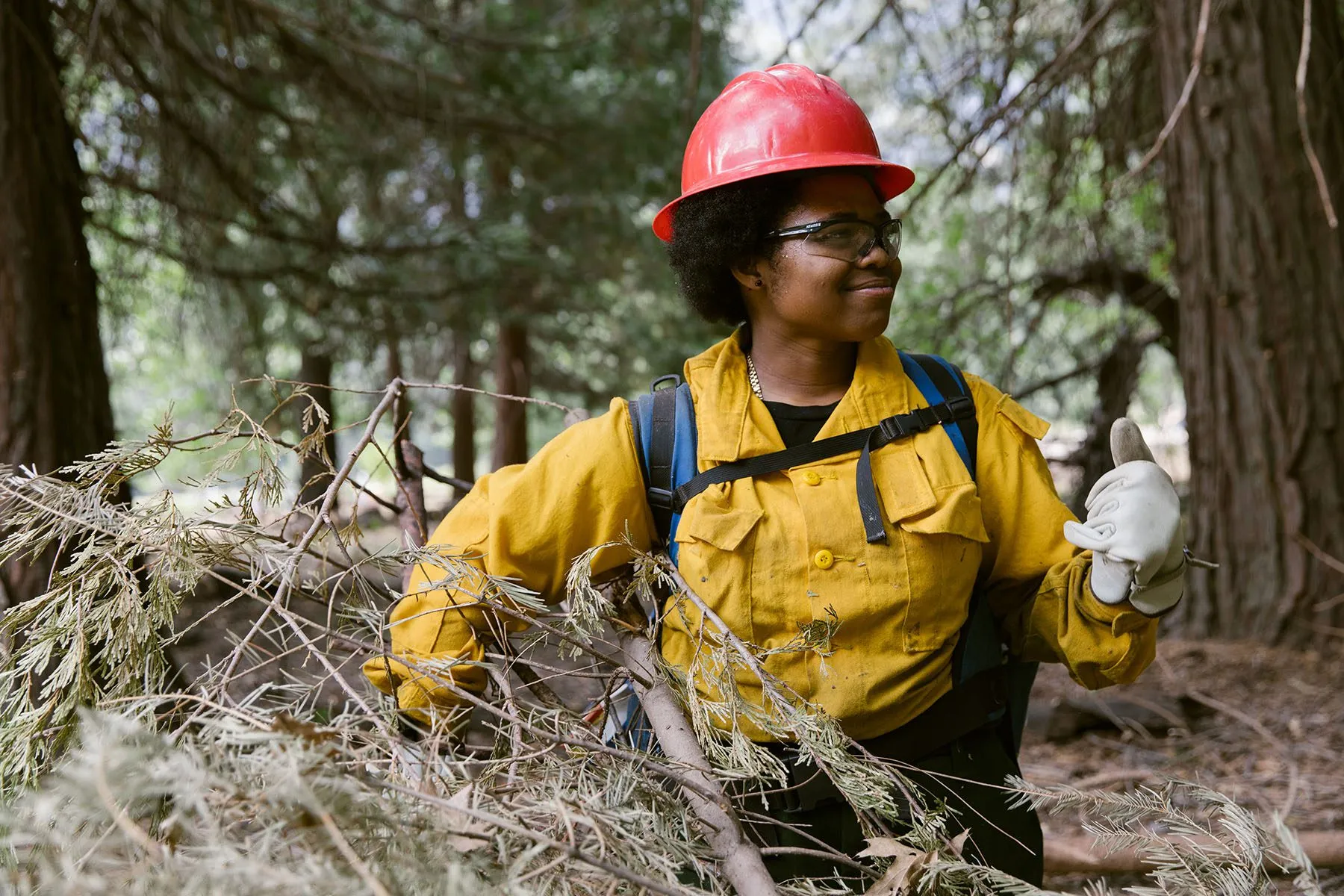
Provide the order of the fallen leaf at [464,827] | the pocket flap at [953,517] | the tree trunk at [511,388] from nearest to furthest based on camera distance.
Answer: the fallen leaf at [464,827] < the pocket flap at [953,517] < the tree trunk at [511,388]

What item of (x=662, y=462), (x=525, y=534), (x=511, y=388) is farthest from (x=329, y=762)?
(x=511, y=388)

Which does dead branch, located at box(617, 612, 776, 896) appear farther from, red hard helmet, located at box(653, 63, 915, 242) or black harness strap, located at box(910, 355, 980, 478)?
red hard helmet, located at box(653, 63, 915, 242)

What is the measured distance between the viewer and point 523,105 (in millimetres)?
8336

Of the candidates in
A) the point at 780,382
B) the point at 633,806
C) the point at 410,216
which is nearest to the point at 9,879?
the point at 633,806

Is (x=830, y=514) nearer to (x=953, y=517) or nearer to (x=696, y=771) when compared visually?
(x=953, y=517)

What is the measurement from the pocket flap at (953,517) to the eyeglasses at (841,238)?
51cm

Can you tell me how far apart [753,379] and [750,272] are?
23 centimetres

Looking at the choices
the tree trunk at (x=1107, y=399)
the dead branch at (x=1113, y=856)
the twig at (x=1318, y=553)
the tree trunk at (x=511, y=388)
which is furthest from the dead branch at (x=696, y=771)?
the tree trunk at (x=511, y=388)

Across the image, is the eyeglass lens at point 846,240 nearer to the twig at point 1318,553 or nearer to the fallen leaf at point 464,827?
the fallen leaf at point 464,827

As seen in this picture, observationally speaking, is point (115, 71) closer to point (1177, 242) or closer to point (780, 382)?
point (780, 382)

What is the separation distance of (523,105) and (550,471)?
273 inches

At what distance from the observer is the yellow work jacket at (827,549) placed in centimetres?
196

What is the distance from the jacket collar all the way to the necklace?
2.1 inches

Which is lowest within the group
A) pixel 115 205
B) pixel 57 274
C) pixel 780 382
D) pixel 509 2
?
pixel 780 382
